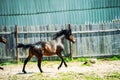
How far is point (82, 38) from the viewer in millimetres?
Answer: 14977

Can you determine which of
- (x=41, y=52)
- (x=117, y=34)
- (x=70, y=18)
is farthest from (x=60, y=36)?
(x=70, y=18)

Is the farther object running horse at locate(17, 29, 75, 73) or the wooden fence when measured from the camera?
the wooden fence

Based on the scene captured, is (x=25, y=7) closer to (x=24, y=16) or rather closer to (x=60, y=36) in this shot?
(x=24, y=16)

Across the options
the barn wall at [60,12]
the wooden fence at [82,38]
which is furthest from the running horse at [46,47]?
the barn wall at [60,12]

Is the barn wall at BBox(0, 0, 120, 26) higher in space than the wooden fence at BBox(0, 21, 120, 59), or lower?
higher

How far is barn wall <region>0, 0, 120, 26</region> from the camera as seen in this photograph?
19.6 m

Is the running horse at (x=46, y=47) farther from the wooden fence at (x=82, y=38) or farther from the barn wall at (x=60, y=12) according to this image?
the barn wall at (x=60, y=12)

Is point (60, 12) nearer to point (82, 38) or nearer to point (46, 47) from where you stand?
point (82, 38)

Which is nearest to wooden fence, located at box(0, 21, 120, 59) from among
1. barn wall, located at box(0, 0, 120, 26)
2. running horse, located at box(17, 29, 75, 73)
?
running horse, located at box(17, 29, 75, 73)

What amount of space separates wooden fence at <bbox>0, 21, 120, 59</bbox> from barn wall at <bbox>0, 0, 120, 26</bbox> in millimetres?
4665

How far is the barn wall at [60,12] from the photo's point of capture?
1959 centimetres

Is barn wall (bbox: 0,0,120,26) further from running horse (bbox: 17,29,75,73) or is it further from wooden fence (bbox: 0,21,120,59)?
running horse (bbox: 17,29,75,73)

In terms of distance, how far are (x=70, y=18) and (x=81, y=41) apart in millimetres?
4835

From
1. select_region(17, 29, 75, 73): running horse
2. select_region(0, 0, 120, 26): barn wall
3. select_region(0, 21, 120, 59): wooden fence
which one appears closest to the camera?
select_region(17, 29, 75, 73): running horse
